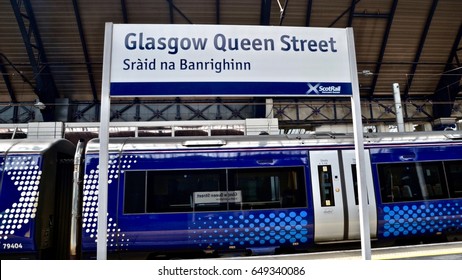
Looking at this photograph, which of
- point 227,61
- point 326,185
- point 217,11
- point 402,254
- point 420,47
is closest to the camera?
point 227,61

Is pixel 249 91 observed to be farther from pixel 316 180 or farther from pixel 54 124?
pixel 54 124

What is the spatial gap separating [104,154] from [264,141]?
381 centimetres

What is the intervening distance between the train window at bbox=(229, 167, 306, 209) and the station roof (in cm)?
849

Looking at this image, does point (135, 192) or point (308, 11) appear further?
point (308, 11)

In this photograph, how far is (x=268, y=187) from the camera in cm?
628

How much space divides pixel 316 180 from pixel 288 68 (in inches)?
126

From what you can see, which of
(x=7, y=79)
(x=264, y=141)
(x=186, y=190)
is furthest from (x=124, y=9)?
(x=186, y=190)

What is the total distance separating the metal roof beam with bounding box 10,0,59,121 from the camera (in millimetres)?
13352

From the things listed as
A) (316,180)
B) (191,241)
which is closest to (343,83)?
(316,180)

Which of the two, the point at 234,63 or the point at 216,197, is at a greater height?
the point at 234,63

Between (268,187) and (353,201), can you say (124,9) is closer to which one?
(268,187)

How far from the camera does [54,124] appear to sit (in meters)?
15.3

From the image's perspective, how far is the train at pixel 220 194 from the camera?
578cm

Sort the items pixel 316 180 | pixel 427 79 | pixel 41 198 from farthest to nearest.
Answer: pixel 427 79
pixel 316 180
pixel 41 198
